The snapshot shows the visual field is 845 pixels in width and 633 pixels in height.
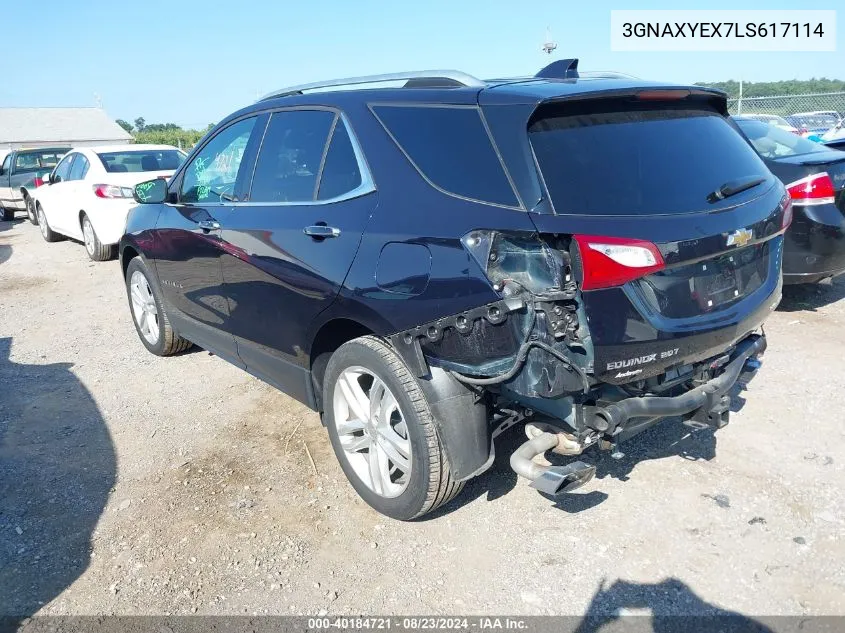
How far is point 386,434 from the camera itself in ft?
10.3

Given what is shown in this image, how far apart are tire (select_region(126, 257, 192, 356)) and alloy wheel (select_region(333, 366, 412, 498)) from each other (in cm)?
244

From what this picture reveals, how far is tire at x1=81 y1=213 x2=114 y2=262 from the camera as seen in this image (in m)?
9.64

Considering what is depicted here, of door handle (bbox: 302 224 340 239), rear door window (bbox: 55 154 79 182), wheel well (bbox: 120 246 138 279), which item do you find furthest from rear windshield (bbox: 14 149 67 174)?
door handle (bbox: 302 224 340 239)

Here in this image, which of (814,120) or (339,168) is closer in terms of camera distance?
(339,168)

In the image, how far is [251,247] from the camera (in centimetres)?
371

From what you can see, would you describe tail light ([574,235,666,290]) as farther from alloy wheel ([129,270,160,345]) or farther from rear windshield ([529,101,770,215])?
alloy wheel ([129,270,160,345])

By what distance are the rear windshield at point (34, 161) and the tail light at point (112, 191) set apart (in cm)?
783

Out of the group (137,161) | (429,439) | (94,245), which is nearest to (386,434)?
(429,439)

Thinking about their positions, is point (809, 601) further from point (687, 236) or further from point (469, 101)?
point (469, 101)

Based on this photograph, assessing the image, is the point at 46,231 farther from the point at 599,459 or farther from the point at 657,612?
the point at 657,612

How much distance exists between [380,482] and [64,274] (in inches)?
311

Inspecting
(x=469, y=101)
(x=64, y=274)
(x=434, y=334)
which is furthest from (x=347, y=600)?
(x=64, y=274)

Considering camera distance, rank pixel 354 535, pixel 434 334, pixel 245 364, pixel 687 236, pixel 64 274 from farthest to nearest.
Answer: pixel 64 274 < pixel 245 364 < pixel 354 535 < pixel 434 334 < pixel 687 236

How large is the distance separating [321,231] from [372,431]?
99cm
